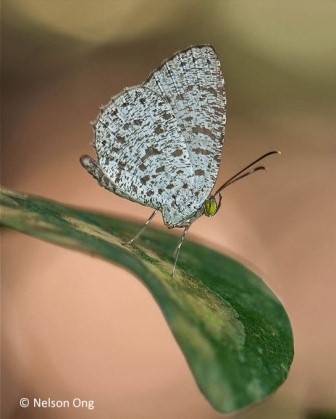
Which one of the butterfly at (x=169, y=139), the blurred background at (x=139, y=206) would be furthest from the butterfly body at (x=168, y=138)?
the blurred background at (x=139, y=206)

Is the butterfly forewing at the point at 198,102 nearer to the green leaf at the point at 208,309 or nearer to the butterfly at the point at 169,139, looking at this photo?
the butterfly at the point at 169,139

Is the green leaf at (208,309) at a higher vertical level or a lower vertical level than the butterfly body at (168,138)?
lower

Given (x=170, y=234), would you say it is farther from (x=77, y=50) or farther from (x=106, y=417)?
(x=77, y=50)

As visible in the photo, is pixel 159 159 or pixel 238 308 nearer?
pixel 238 308

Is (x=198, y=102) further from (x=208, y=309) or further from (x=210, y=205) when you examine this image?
(x=208, y=309)

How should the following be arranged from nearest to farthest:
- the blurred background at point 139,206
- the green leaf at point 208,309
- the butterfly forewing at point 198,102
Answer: the green leaf at point 208,309
the butterfly forewing at point 198,102
the blurred background at point 139,206

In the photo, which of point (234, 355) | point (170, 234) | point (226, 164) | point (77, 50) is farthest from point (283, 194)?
point (234, 355)
